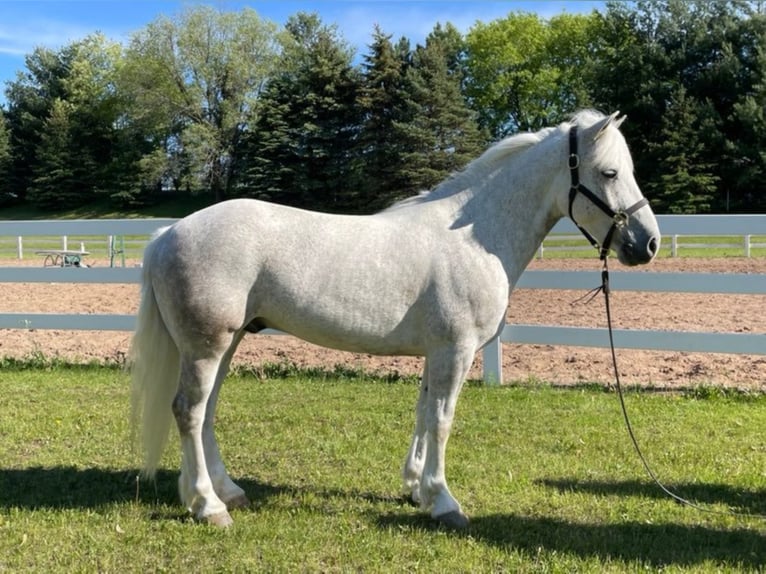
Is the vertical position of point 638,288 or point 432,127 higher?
point 432,127

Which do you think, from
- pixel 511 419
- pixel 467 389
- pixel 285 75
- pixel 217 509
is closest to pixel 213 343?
pixel 217 509

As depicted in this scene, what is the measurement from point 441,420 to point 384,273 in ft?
2.76

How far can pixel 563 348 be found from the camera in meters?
7.47

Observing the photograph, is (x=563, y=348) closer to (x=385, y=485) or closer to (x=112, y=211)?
(x=385, y=485)

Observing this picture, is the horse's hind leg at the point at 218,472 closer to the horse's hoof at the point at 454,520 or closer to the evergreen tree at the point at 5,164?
the horse's hoof at the point at 454,520

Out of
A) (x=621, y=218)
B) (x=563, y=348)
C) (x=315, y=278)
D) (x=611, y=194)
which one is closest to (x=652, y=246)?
(x=621, y=218)

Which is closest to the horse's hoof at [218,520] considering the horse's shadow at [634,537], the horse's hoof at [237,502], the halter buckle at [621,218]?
the horse's hoof at [237,502]

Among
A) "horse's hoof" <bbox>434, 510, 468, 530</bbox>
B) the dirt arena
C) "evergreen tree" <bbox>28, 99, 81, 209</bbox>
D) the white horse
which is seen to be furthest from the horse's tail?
"evergreen tree" <bbox>28, 99, 81, 209</bbox>

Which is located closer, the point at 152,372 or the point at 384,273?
the point at 384,273

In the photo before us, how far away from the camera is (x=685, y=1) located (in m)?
39.0

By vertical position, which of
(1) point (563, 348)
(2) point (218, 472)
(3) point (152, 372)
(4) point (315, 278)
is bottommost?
(2) point (218, 472)

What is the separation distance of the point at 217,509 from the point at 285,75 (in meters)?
42.8

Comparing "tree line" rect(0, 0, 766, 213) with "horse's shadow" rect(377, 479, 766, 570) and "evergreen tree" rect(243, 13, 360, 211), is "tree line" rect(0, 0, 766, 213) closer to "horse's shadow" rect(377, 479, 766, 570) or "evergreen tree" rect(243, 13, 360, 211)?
"evergreen tree" rect(243, 13, 360, 211)

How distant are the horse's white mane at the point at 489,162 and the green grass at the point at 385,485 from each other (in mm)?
1776
